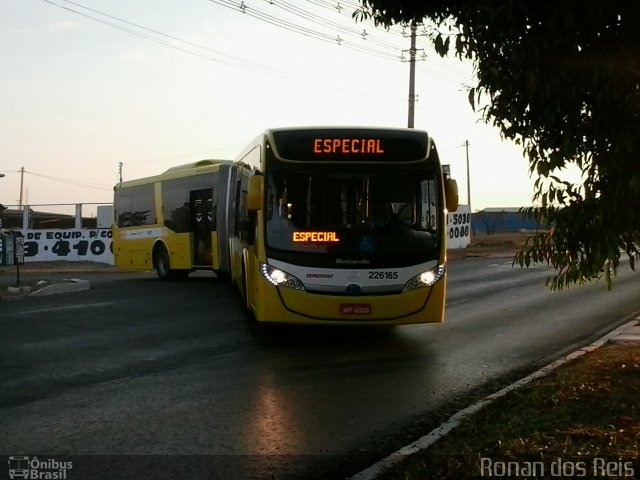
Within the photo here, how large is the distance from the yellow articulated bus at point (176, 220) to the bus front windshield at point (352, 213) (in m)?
9.07

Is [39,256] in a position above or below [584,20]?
below

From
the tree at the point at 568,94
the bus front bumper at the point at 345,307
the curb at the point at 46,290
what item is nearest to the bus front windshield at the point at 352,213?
the bus front bumper at the point at 345,307

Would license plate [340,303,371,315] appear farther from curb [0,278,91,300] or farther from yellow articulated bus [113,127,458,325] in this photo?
curb [0,278,91,300]

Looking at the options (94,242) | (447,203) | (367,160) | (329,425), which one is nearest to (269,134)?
(367,160)

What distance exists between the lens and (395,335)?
12.5 meters

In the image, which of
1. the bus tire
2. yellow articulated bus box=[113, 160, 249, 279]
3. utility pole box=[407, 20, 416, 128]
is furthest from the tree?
utility pole box=[407, 20, 416, 128]

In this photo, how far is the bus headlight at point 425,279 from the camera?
11047 mm

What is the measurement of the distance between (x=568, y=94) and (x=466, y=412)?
2.99 m

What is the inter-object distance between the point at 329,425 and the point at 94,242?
31027 mm

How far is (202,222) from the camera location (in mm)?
22844

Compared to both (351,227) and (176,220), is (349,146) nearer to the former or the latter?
(351,227)

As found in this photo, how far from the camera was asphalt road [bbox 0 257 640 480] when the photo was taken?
616 cm

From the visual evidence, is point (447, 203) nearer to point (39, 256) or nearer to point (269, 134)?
point (269, 134)

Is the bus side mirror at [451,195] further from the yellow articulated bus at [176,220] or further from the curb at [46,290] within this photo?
the curb at [46,290]
